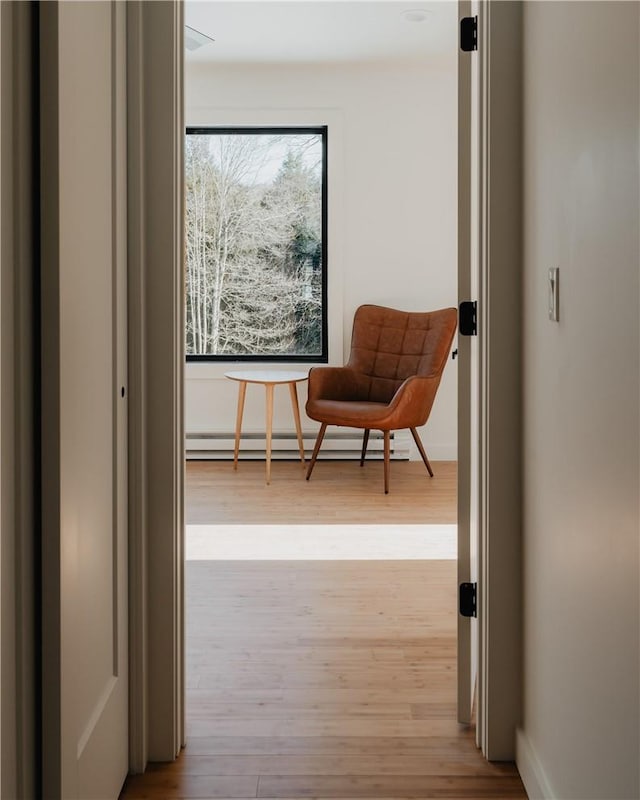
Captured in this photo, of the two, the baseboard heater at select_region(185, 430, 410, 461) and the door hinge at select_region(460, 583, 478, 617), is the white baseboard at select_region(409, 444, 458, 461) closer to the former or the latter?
the baseboard heater at select_region(185, 430, 410, 461)

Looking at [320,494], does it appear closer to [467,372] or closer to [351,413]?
[351,413]

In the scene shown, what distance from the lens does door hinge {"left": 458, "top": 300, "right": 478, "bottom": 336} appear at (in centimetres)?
206

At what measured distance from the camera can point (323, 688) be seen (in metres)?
2.34

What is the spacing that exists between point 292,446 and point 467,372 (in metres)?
3.90

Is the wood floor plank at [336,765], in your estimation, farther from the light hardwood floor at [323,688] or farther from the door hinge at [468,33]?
the door hinge at [468,33]

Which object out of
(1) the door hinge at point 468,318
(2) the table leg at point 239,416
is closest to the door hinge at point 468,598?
(1) the door hinge at point 468,318
